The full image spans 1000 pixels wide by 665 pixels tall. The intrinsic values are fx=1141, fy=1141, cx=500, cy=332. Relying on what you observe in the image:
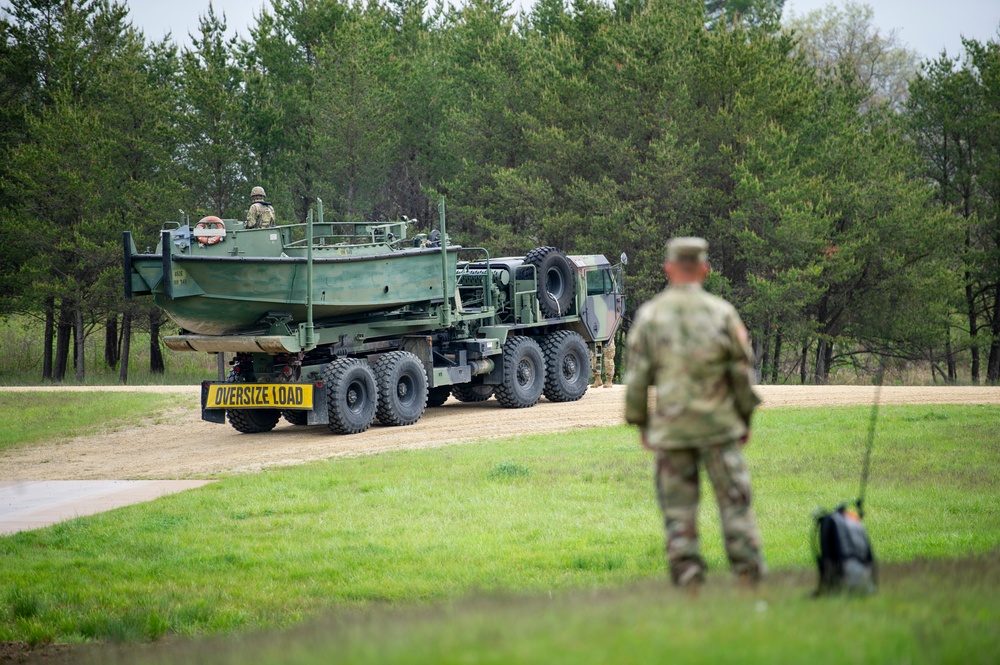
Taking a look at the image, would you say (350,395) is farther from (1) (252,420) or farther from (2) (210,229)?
(2) (210,229)

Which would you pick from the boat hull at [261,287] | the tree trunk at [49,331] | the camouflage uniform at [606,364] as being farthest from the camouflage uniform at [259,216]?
the tree trunk at [49,331]

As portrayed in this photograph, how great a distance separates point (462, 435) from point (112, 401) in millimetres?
10085

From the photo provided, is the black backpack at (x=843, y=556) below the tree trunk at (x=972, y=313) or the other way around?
below

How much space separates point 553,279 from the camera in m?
22.0

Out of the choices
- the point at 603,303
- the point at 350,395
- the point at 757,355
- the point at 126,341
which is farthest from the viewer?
the point at 757,355

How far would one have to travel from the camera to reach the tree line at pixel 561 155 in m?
32.6

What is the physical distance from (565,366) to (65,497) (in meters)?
11.0

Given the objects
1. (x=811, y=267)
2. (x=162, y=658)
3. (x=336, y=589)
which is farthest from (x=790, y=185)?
(x=162, y=658)

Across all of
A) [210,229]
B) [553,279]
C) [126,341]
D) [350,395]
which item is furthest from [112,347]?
[210,229]

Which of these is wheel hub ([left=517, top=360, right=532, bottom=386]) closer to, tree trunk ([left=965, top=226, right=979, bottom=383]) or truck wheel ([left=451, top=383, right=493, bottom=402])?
truck wheel ([left=451, top=383, right=493, bottom=402])

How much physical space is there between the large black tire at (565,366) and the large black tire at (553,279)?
0.51 metres

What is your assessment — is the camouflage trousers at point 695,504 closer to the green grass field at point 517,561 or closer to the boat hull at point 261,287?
the green grass field at point 517,561

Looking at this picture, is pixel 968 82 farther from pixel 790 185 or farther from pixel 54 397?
pixel 54 397

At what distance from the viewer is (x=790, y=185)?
3253 centimetres
